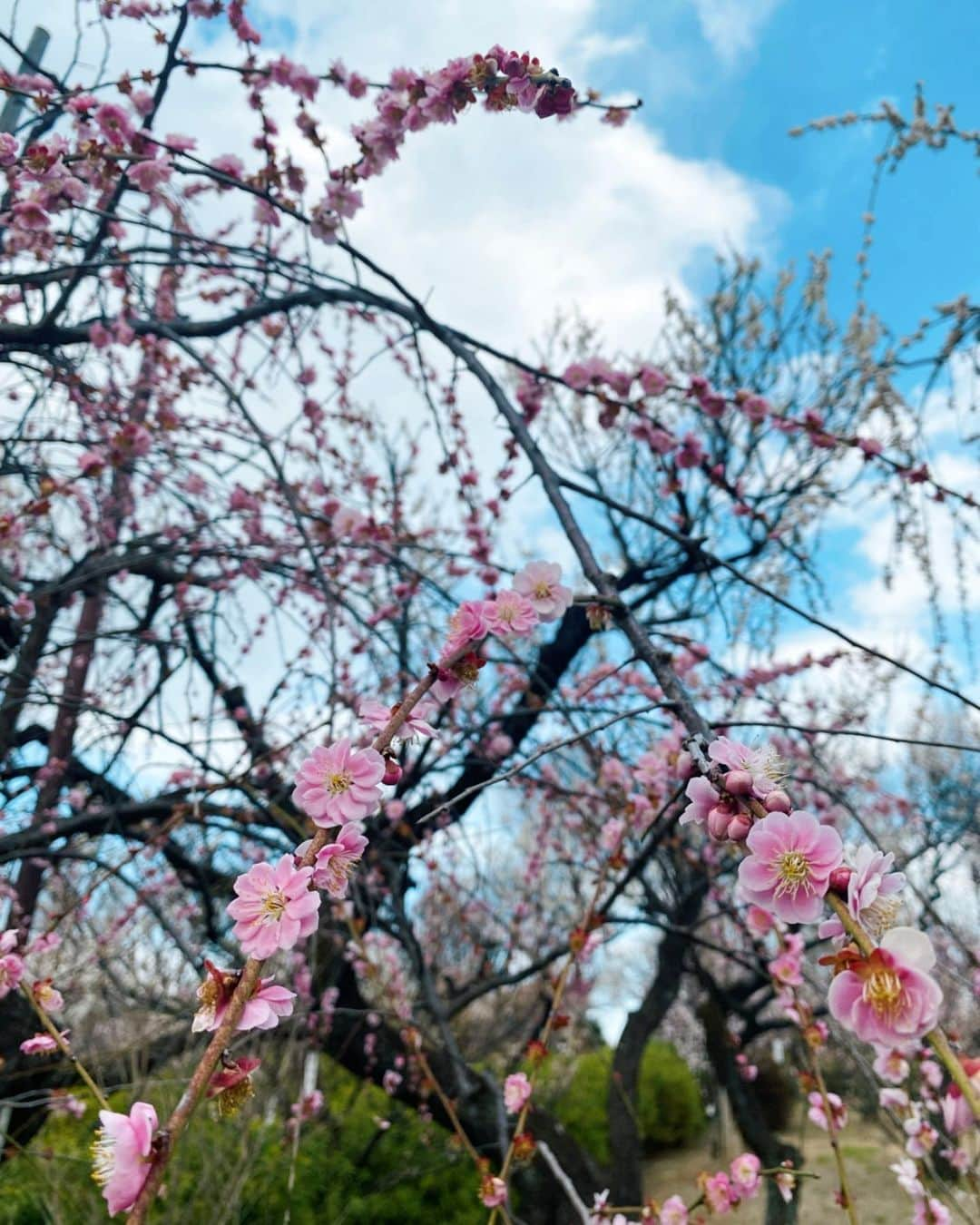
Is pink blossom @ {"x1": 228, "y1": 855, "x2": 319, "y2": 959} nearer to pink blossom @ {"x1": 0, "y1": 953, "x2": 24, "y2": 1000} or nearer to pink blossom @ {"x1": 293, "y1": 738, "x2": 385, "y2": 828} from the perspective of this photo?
pink blossom @ {"x1": 293, "y1": 738, "x2": 385, "y2": 828}

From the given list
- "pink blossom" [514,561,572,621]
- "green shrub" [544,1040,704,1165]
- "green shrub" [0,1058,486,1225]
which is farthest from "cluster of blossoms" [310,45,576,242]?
"green shrub" [544,1040,704,1165]

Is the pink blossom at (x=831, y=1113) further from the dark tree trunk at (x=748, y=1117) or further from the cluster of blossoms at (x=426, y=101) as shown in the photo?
the dark tree trunk at (x=748, y=1117)

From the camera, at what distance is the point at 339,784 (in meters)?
0.82

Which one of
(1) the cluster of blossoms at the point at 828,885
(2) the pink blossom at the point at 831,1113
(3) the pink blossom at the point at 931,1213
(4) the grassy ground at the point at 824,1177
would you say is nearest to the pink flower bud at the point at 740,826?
(1) the cluster of blossoms at the point at 828,885

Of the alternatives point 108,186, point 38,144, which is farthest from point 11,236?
point 38,144

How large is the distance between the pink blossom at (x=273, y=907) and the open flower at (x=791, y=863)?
0.38 metres

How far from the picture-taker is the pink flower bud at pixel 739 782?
696mm

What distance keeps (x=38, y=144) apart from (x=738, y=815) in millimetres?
2245

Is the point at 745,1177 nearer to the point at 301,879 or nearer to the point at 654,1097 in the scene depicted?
the point at 301,879

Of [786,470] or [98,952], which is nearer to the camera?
[98,952]

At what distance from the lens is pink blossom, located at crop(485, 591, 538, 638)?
1006mm

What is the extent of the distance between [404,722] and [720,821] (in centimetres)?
34

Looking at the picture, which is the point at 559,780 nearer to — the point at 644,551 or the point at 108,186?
the point at 644,551

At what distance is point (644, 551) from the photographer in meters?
7.17
